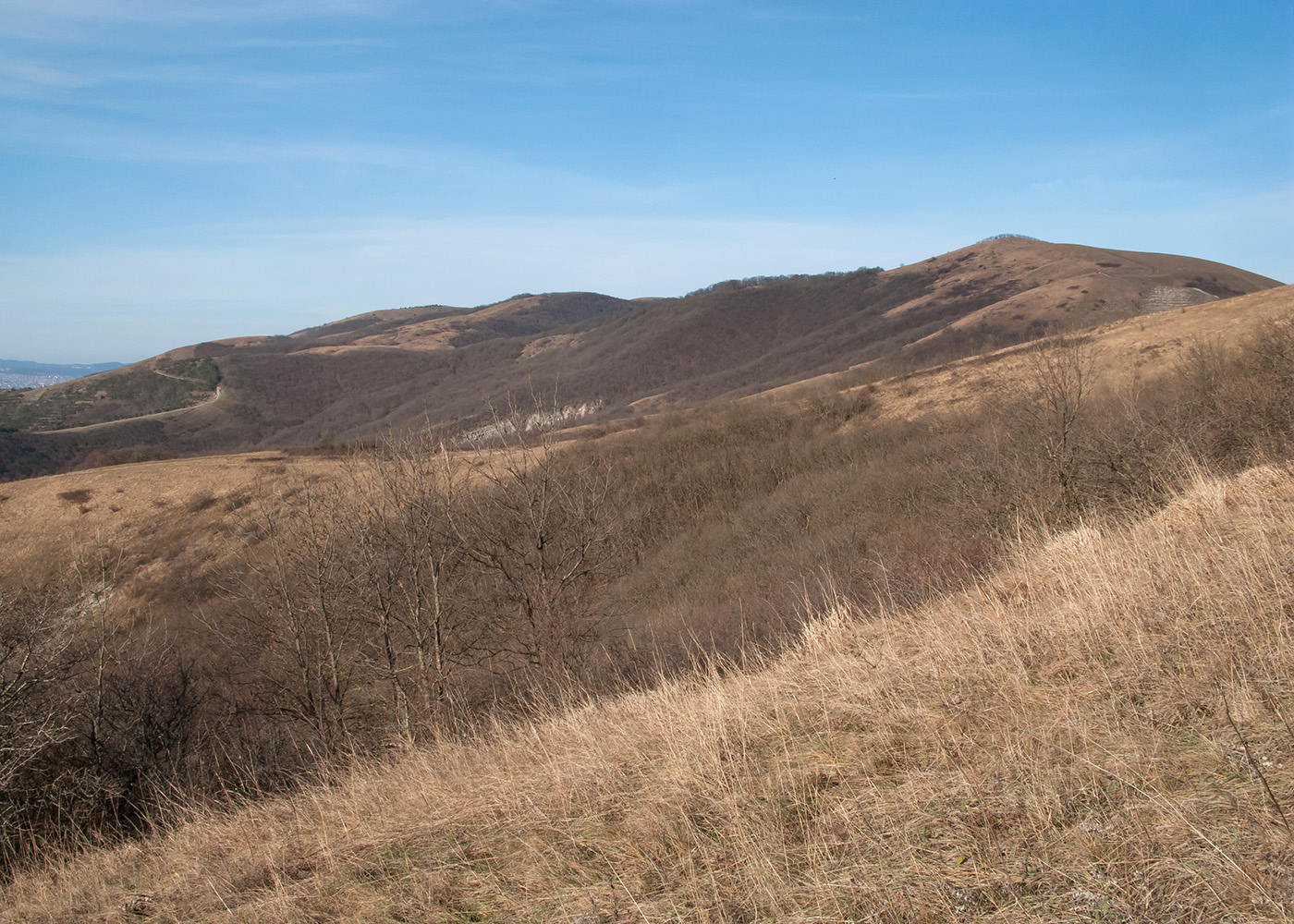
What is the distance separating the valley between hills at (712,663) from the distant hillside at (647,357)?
1936 inches

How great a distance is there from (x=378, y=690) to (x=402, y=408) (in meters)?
139

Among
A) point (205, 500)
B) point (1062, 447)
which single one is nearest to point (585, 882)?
point (1062, 447)

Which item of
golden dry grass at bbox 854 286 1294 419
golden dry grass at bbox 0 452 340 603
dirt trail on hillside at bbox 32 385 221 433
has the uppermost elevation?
dirt trail on hillside at bbox 32 385 221 433

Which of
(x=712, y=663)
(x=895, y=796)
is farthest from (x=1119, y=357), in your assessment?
(x=895, y=796)

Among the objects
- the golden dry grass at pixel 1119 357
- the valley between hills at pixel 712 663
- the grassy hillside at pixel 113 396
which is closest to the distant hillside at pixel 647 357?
the grassy hillside at pixel 113 396

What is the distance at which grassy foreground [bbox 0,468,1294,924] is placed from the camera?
106 inches

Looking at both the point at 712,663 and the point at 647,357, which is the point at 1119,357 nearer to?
the point at 712,663

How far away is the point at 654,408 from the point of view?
101 metres

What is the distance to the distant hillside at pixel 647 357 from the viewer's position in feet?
310

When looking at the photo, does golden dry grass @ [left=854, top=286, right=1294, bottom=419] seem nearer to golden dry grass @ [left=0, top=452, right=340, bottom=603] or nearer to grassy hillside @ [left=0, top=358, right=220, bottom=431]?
golden dry grass @ [left=0, top=452, right=340, bottom=603]

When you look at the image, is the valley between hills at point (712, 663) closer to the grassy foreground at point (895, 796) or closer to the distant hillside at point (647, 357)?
the grassy foreground at point (895, 796)

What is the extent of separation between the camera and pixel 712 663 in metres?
6.14

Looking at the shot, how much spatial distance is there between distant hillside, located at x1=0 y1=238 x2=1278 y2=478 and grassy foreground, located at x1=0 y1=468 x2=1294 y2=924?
75.5m

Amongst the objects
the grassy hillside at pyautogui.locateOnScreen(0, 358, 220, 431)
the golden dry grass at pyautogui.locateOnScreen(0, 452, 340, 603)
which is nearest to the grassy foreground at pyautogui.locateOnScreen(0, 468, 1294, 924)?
the golden dry grass at pyautogui.locateOnScreen(0, 452, 340, 603)
